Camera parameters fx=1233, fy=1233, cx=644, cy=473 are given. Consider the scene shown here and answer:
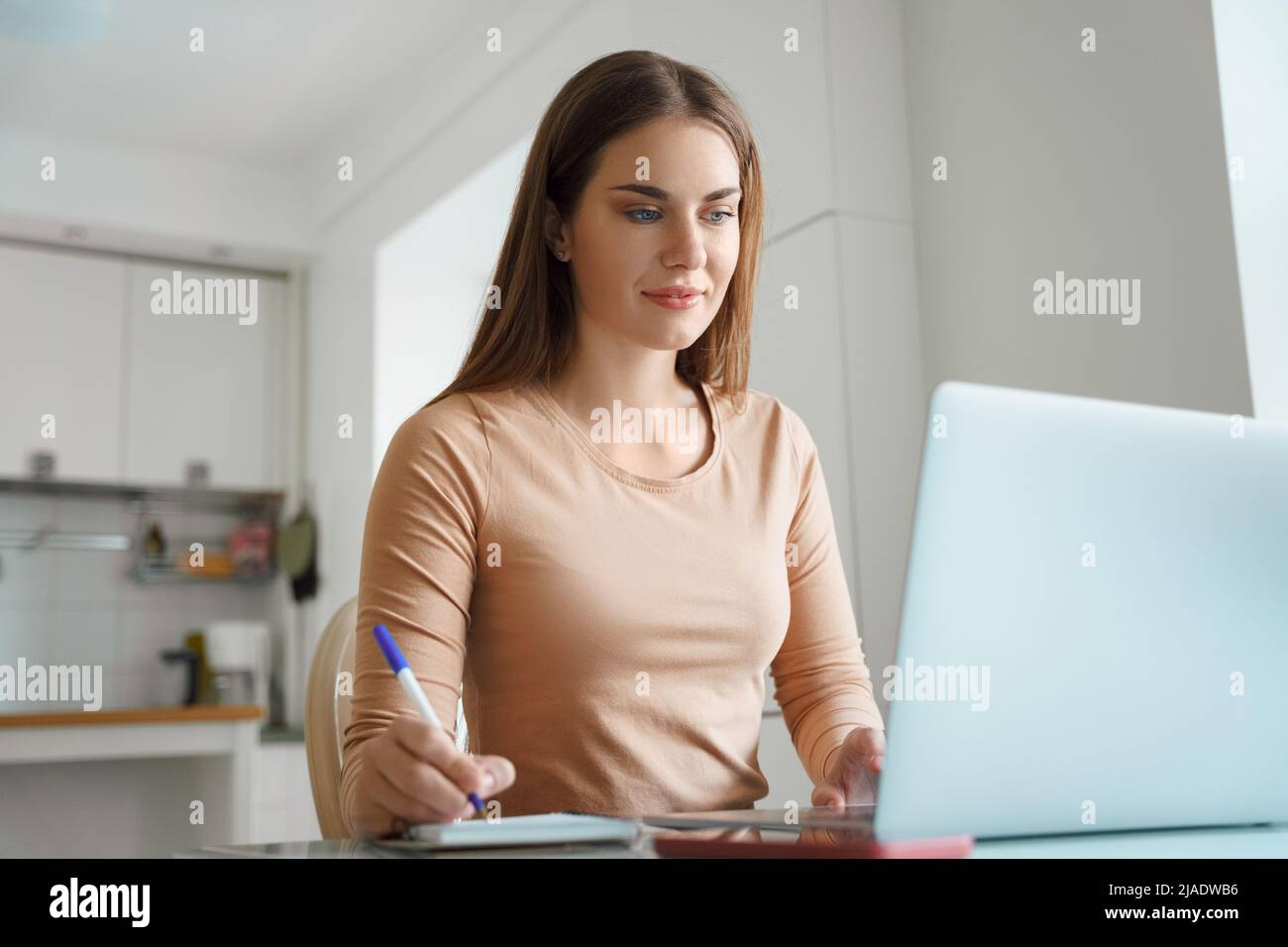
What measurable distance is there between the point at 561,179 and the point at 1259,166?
99cm

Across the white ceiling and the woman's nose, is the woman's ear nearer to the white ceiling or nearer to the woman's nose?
the woman's nose

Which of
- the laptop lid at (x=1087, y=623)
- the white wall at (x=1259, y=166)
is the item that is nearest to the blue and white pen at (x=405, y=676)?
the laptop lid at (x=1087, y=623)

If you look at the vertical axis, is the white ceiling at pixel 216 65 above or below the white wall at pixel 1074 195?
above

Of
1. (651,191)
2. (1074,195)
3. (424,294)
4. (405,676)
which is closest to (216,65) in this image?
(424,294)

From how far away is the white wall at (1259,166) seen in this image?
1.60m

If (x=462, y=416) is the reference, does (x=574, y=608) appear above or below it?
below

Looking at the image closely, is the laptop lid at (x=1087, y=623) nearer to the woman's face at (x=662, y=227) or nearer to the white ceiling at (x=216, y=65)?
the woman's face at (x=662, y=227)

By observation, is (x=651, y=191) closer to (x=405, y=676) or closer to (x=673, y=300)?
(x=673, y=300)

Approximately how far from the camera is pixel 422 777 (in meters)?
0.73

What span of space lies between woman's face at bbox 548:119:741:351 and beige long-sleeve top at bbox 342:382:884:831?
13 centimetres

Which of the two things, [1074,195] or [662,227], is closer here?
[662,227]

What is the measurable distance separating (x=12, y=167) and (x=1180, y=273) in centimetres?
334

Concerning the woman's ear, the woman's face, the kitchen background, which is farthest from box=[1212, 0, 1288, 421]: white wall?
the woman's ear

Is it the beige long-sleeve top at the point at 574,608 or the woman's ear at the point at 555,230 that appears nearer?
the beige long-sleeve top at the point at 574,608
